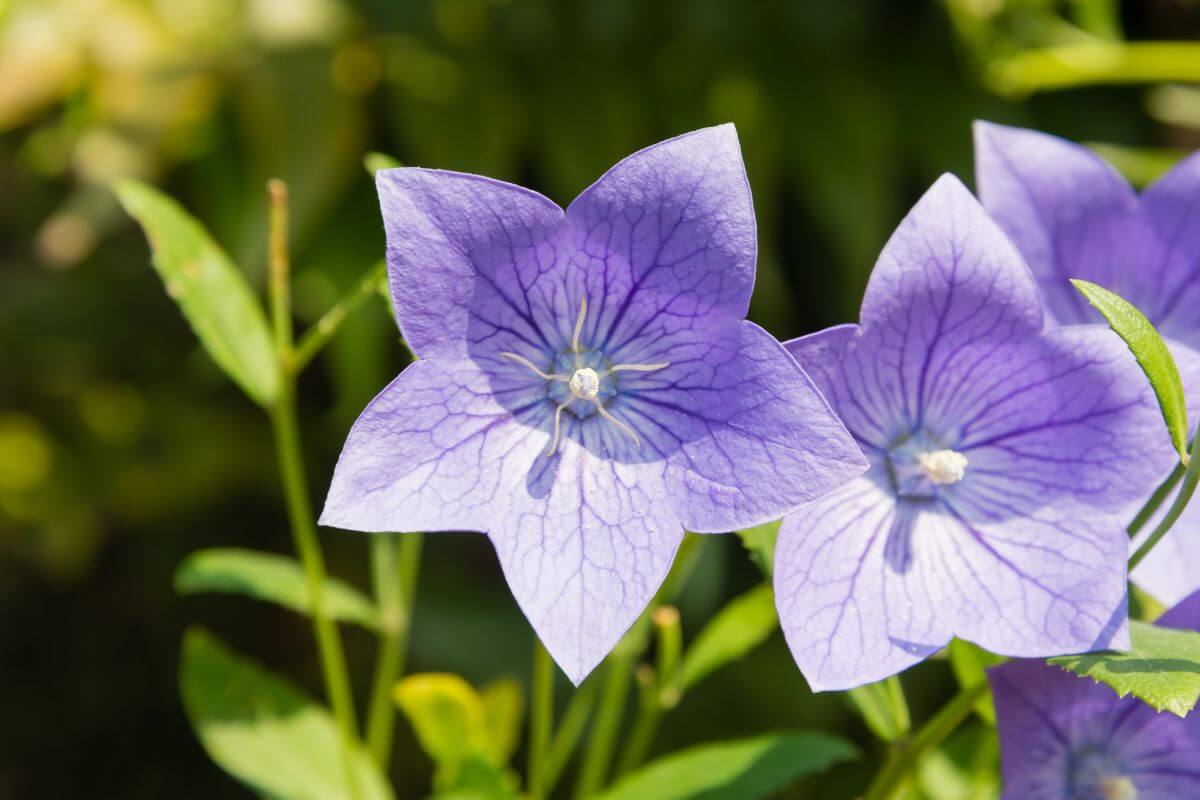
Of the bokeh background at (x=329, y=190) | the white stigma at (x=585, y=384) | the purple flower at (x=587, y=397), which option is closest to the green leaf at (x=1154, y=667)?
the purple flower at (x=587, y=397)

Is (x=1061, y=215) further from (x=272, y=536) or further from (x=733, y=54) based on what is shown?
(x=272, y=536)

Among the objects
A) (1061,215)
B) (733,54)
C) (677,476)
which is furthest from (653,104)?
(677,476)

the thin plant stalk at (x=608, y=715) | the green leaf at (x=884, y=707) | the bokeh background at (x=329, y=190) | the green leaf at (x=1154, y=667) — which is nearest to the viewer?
the green leaf at (x=1154, y=667)

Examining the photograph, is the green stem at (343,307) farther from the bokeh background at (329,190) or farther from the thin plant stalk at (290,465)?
the bokeh background at (329,190)

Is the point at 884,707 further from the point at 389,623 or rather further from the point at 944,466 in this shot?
the point at 389,623

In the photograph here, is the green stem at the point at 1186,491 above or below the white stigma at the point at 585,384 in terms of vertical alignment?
below

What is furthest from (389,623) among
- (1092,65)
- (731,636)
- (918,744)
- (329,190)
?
(1092,65)
